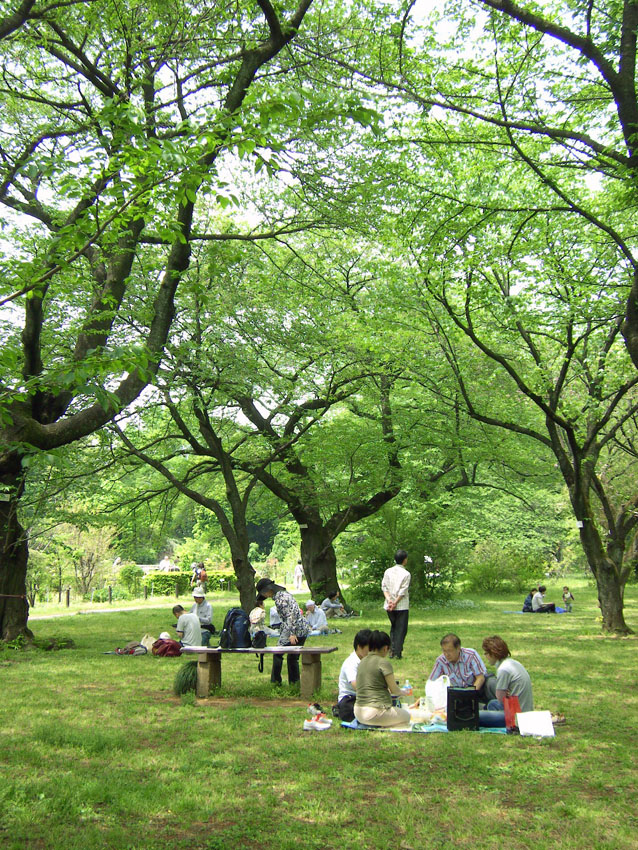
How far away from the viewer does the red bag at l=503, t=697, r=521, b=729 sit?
6.57 metres

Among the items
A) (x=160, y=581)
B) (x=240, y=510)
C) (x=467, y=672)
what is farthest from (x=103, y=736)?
(x=160, y=581)

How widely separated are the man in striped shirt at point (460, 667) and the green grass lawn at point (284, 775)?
773 millimetres

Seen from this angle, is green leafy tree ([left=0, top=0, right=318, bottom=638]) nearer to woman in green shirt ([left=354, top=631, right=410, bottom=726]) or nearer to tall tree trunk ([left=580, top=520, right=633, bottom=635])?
woman in green shirt ([left=354, top=631, right=410, bottom=726])

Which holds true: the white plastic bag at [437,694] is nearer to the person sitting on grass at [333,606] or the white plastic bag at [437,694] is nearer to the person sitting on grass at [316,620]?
the person sitting on grass at [316,620]

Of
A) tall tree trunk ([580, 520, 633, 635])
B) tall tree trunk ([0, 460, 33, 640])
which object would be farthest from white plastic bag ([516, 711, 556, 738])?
tall tree trunk ([0, 460, 33, 640])

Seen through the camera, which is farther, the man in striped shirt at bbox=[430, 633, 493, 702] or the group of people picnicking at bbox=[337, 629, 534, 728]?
the man in striped shirt at bbox=[430, 633, 493, 702]

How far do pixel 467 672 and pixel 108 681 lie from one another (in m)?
5.04

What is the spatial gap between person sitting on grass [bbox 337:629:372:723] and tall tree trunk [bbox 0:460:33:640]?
7692 millimetres

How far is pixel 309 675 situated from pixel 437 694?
5.86 ft

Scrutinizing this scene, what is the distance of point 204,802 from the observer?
15.1 ft

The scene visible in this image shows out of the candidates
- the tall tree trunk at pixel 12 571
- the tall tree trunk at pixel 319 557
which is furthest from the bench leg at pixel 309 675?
the tall tree trunk at pixel 319 557

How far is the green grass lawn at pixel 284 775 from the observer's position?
4098 mm

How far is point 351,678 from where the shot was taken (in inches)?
282

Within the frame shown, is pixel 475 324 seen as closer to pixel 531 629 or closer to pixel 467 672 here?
pixel 531 629
